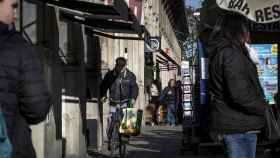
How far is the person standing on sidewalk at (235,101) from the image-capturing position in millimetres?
6066

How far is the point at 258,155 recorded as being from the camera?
12.9 m

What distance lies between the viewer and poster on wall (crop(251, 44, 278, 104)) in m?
14.3

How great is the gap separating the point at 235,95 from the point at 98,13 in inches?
216

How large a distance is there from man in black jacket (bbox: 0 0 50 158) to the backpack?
31 centimetres

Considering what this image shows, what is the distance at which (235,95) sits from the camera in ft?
19.8

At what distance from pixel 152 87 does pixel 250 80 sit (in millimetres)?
27583

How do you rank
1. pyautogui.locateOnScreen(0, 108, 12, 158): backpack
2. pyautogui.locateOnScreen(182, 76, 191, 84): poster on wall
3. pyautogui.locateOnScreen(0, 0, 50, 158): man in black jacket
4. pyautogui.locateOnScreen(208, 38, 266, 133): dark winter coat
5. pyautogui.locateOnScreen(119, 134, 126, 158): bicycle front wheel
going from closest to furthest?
pyautogui.locateOnScreen(0, 108, 12, 158): backpack < pyautogui.locateOnScreen(0, 0, 50, 158): man in black jacket < pyautogui.locateOnScreen(208, 38, 266, 133): dark winter coat < pyautogui.locateOnScreen(119, 134, 126, 158): bicycle front wheel < pyautogui.locateOnScreen(182, 76, 191, 84): poster on wall

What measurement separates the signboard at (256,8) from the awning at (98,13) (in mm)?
1580

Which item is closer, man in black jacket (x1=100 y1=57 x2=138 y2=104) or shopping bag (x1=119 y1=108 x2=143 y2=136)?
shopping bag (x1=119 y1=108 x2=143 y2=136)

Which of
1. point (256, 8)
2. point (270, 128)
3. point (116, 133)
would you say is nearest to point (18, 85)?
point (270, 128)

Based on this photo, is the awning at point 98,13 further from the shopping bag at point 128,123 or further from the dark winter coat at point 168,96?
the dark winter coat at point 168,96

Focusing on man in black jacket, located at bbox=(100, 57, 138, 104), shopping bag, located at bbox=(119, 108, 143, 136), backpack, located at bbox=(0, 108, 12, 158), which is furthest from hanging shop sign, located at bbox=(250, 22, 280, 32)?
backpack, located at bbox=(0, 108, 12, 158)

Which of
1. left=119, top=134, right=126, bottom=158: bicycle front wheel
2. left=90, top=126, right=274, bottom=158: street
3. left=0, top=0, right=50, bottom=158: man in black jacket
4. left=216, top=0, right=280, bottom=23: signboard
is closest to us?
left=0, top=0, right=50, bottom=158: man in black jacket

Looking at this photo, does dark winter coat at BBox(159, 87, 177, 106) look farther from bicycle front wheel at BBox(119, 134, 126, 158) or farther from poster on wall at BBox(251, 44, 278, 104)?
bicycle front wheel at BBox(119, 134, 126, 158)
